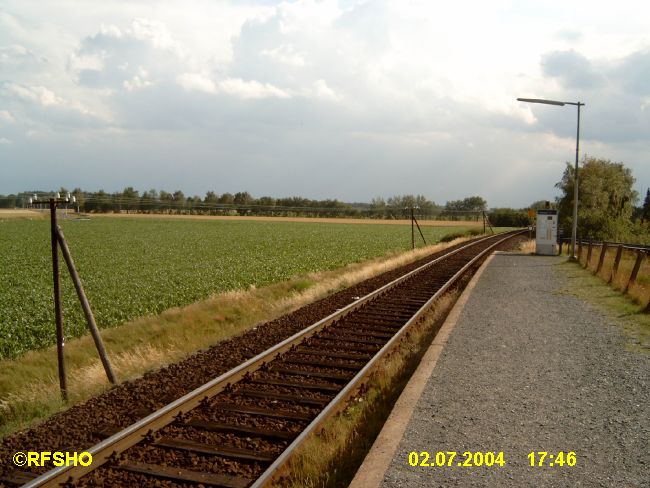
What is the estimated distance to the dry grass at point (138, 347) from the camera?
8156 mm

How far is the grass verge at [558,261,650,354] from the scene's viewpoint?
9.94 metres

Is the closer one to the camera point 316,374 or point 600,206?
point 316,374

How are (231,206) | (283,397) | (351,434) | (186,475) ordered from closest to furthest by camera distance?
(186,475)
(351,434)
(283,397)
(231,206)

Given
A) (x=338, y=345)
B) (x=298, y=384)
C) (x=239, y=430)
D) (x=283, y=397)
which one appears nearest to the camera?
(x=239, y=430)

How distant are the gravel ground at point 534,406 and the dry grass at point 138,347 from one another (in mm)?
4512

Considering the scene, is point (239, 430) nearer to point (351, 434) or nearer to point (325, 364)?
point (351, 434)

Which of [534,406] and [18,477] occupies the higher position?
[534,406]

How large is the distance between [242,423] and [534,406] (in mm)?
3189

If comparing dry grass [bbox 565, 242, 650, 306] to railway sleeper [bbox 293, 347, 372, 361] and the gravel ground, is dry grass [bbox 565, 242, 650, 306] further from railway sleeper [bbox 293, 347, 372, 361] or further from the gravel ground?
railway sleeper [bbox 293, 347, 372, 361]

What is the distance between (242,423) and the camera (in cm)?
571

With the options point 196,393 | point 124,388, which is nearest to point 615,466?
point 196,393

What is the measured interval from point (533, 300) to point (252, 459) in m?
11.1

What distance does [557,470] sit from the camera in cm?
471

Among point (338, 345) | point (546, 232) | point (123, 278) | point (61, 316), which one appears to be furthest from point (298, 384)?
point (546, 232)
